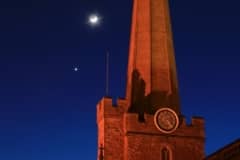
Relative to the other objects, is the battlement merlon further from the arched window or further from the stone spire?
the arched window

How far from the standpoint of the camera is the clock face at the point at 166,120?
185 ft

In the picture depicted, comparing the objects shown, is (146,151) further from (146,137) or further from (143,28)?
(143,28)

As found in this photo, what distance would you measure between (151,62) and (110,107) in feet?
17.5

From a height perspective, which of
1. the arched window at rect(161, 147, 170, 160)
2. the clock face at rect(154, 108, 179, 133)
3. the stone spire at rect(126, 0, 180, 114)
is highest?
the stone spire at rect(126, 0, 180, 114)

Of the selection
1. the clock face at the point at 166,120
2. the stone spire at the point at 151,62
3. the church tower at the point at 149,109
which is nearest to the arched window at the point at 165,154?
the church tower at the point at 149,109

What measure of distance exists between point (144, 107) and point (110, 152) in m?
5.02

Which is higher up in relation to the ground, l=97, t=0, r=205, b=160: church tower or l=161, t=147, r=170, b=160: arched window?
l=97, t=0, r=205, b=160: church tower

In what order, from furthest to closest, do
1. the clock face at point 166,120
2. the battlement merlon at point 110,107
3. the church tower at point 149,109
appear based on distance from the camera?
the battlement merlon at point 110,107 → the clock face at point 166,120 → the church tower at point 149,109

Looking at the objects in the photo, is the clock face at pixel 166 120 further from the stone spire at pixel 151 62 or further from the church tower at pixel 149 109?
the stone spire at pixel 151 62

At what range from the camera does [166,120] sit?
5669 cm

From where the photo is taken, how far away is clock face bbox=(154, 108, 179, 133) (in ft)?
185

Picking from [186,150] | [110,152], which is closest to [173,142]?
[186,150]

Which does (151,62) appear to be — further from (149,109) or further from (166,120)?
(166,120)

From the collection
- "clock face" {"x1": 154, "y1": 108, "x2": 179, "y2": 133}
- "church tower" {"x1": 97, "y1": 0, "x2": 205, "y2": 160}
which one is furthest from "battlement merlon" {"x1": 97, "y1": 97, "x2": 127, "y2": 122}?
"clock face" {"x1": 154, "y1": 108, "x2": 179, "y2": 133}
